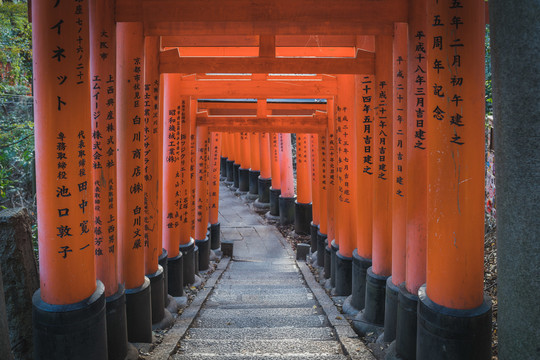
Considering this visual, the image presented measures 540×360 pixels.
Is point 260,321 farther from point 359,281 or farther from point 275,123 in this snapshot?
point 275,123

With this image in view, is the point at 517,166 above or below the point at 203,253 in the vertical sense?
above

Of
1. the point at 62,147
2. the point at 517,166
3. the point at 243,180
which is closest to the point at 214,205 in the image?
the point at 62,147

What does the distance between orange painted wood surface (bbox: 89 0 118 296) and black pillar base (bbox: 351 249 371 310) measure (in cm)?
334

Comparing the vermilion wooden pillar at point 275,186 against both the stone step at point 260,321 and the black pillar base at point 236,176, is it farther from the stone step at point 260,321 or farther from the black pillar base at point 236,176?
the stone step at point 260,321

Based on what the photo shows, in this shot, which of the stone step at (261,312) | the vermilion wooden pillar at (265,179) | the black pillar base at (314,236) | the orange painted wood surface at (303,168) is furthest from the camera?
the vermilion wooden pillar at (265,179)

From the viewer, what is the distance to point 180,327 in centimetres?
557

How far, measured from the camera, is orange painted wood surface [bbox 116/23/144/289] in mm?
4844

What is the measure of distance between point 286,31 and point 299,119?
5.82 meters

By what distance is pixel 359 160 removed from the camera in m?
6.16

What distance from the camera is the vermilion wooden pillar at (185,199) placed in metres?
8.08

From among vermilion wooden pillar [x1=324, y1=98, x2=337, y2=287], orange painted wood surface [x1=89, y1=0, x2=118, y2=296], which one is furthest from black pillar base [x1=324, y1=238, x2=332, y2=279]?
orange painted wood surface [x1=89, y1=0, x2=118, y2=296]

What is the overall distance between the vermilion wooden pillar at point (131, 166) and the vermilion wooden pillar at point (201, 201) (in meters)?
4.99

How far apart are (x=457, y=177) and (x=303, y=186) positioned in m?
11.9

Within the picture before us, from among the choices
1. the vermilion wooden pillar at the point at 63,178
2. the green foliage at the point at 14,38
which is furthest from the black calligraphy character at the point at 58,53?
the green foliage at the point at 14,38
